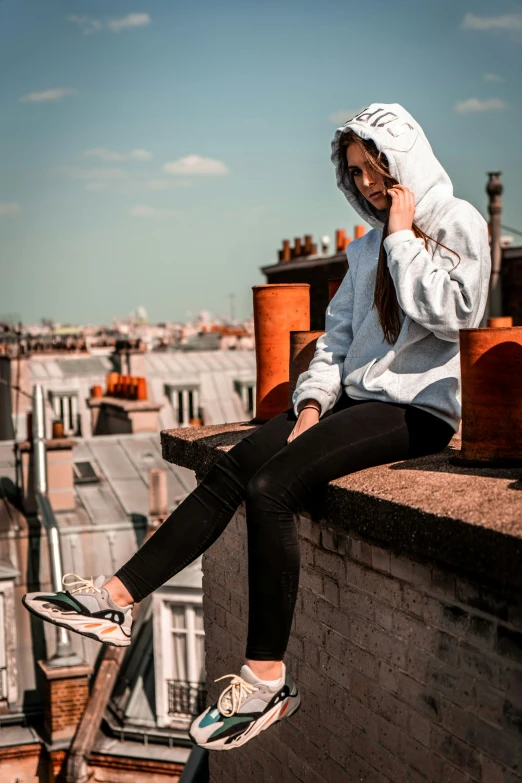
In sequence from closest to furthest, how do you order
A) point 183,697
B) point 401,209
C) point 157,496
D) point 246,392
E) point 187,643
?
1. point 401,209
2. point 183,697
3. point 187,643
4. point 157,496
5. point 246,392

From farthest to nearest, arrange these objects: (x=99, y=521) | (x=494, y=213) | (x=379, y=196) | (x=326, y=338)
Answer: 1. (x=494, y=213)
2. (x=99, y=521)
3. (x=326, y=338)
4. (x=379, y=196)

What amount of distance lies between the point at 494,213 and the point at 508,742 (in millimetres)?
17460

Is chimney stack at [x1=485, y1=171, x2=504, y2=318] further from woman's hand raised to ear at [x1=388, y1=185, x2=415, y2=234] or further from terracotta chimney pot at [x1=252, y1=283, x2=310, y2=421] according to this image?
woman's hand raised to ear at [x1=388, y1=185, x2=415, y2=234]

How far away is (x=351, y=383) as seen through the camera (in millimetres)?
3600

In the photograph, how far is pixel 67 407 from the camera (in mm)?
33156

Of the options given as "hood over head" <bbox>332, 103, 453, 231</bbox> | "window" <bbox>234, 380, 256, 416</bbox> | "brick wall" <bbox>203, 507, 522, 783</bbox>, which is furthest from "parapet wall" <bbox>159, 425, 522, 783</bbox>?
"window" <bbox>234, 380, 256, 416</bbox>

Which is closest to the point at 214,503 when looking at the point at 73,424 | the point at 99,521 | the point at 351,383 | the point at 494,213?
the point at 351,383

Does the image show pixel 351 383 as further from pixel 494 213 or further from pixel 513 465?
pixel 494 213

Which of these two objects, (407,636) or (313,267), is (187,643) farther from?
(407,636)

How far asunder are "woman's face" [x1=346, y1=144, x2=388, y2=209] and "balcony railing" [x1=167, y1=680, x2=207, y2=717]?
37.2ft

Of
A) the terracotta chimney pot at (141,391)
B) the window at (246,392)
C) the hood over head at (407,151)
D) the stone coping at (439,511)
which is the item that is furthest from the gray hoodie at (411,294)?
the window at (246,392)

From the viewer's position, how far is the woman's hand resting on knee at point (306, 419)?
138 inches

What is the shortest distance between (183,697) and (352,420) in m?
11.4

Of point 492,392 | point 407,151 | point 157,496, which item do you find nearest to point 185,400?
point 157,496
